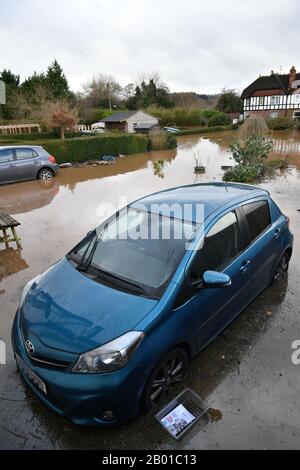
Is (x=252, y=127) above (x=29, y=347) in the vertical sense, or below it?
above

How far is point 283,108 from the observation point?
50.9m

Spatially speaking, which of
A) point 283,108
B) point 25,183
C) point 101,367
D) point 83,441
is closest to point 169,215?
point 101,367

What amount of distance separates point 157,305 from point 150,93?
190 feet

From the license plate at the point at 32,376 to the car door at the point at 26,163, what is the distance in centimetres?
1025

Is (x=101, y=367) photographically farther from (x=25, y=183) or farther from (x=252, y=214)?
(x=25, y=183)

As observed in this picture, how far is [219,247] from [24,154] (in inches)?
419

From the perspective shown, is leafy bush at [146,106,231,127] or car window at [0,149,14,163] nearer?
car window at [0,149,14,163]

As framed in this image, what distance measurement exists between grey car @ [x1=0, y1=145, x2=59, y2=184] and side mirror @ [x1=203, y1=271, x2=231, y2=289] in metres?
10.6

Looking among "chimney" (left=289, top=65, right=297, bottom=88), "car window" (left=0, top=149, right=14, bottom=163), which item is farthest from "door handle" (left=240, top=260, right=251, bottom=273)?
"chimney" (left=289, top=65, right=297, bottom=88)

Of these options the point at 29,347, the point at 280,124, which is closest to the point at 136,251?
the point at 29,347

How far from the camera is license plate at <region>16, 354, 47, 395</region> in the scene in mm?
2600

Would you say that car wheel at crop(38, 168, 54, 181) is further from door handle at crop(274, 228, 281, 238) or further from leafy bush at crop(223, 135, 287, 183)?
door handle at crop(274, 228, 281, 238)

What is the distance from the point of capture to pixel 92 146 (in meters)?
18.2

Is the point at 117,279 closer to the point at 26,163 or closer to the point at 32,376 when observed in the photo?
the point at 32,376
